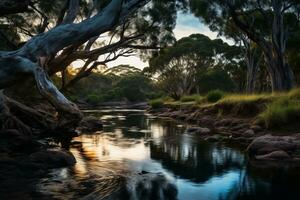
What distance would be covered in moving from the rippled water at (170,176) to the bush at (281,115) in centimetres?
302

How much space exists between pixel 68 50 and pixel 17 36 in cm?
647

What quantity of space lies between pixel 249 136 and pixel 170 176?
800cm

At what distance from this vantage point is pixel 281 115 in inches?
680

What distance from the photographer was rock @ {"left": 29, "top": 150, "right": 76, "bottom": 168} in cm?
1142

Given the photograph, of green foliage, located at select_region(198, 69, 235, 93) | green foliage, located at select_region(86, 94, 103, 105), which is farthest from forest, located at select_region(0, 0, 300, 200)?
green foliage, located at select_region(86, 94, 103, 105)

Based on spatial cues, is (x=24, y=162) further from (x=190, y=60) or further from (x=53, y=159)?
(x=190, y=60)

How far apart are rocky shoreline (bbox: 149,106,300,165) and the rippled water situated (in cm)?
70

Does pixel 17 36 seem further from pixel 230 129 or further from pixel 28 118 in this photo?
pixel 230 129

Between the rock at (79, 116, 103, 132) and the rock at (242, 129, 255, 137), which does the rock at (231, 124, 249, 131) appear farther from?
the rock at (79, 116, 103, 132)

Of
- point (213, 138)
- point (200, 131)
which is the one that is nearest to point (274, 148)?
point (213, 138)

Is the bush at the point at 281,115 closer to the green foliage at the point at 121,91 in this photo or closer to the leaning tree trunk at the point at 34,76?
the leaning tree trunk at the point at 34,76

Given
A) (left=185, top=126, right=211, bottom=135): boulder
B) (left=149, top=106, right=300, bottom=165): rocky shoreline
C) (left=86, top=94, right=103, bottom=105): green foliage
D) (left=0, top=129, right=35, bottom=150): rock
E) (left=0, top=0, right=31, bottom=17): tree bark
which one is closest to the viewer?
(left=0, top=0, right=31, bottom=17): tree bark

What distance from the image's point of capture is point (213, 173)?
11.3m

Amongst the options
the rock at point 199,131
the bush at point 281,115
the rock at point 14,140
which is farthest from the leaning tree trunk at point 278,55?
the rock at point 14,140
